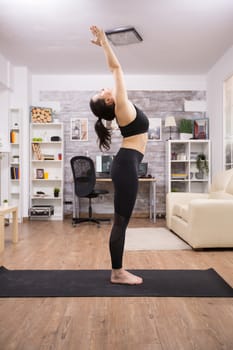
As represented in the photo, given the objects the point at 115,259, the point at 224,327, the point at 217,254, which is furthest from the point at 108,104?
the point at 217,254

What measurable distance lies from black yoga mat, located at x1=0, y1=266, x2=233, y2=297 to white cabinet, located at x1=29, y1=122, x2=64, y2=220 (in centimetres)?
402

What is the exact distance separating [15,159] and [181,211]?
11.1ft

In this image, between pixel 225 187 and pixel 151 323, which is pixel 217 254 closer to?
pixel 225 187

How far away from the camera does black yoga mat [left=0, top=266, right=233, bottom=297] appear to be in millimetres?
2414

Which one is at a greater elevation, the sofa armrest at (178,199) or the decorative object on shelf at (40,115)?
the decorative object on shelf at (40,115)

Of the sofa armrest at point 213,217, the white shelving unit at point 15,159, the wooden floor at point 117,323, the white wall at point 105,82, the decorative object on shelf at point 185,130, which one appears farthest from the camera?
the white wall at point 105,82

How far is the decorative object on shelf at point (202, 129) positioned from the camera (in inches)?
277

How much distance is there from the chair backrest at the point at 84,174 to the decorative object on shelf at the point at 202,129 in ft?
7.29

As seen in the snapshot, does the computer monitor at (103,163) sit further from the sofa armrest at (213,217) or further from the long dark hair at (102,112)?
the long dark hair at (102,112)

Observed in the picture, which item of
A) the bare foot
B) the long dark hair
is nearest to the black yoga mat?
the bare foot

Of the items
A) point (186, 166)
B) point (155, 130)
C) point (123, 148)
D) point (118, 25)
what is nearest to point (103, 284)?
point (123, 148)

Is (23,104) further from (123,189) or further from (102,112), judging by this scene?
(123,189)

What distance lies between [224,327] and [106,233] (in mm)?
3510

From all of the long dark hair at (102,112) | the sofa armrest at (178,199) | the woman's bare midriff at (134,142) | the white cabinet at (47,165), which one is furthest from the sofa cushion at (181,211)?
the white cabinet at (47,165)
